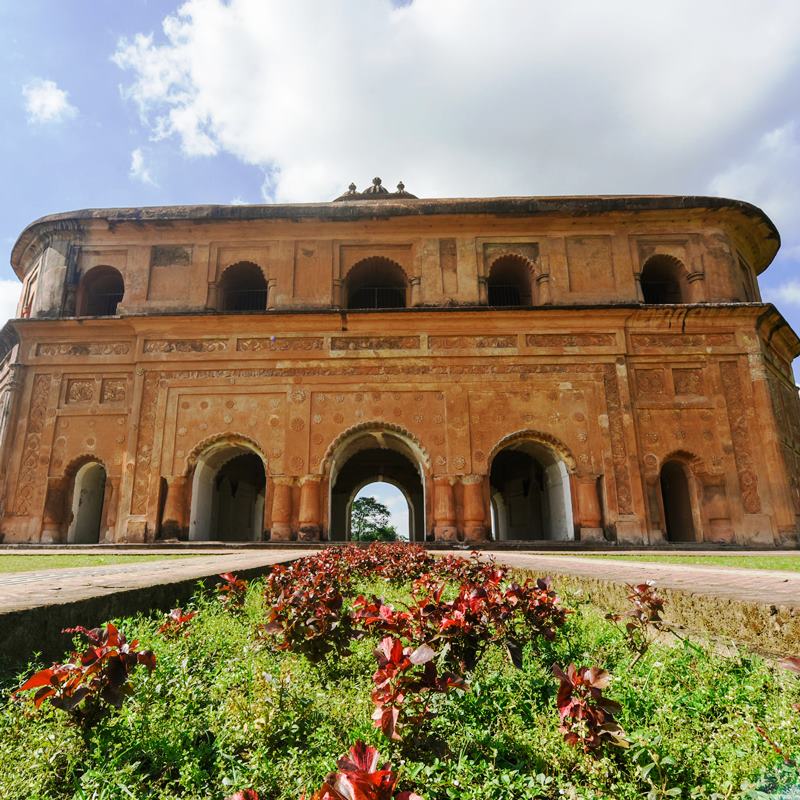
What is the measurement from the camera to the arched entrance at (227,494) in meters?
13.8

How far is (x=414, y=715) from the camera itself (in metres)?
1.92

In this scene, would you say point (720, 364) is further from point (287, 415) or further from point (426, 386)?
point (287, 415)

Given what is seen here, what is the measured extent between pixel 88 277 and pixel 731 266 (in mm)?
17066

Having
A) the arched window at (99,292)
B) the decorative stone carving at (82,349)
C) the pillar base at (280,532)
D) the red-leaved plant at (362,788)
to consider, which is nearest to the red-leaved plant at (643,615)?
the red-leaved plant at (362,788)

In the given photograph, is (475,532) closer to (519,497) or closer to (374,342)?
(374,342)

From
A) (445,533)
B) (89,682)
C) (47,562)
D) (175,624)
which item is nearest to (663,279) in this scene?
(445,533)

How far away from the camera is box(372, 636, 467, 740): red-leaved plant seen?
5.59 ft

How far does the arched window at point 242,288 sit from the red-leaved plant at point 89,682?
14.0 metres

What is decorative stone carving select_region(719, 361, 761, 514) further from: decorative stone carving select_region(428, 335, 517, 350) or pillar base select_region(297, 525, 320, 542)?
pillar base select_region(297, 525, 320, 542)

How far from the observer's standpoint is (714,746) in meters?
1.97

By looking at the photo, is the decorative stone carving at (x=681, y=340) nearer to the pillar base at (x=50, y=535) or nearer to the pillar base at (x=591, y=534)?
the pillar base at (x=591, y=534)

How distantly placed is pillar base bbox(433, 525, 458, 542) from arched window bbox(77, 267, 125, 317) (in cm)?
1032

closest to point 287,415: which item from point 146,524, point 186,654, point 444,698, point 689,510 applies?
point 146,524

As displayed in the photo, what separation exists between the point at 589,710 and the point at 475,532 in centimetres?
1112
